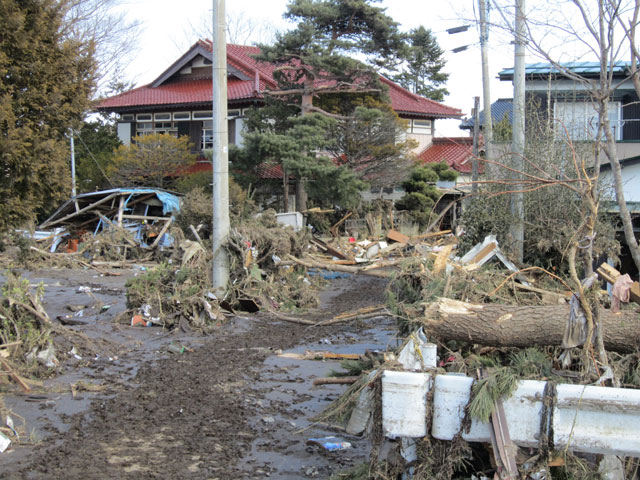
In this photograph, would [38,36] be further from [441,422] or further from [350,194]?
[350,194]

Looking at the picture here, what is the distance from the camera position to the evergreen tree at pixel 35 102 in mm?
6941

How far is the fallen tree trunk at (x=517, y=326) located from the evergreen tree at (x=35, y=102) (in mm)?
5013

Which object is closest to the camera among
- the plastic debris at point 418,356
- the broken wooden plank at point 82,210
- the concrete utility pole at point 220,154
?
the plastic debris at point 418,356

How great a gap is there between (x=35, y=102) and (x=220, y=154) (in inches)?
191

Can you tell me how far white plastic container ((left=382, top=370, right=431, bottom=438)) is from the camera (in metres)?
3.99

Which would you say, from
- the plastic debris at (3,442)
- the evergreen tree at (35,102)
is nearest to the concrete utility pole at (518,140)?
the evergreen tree at (35,102)

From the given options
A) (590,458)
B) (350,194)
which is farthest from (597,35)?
(350,194)

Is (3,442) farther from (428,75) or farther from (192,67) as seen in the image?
(428,75)

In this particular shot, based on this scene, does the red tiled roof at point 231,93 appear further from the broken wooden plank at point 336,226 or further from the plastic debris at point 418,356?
the plastic debris at point 418,356

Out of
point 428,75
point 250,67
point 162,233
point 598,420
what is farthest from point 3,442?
point 428,75

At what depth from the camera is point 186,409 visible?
6383 mm

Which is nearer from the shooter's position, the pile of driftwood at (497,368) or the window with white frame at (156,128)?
the pile of driftwood at (497,368)

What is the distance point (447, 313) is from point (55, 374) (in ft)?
16.2

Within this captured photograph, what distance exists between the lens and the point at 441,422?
3963 millimetres
